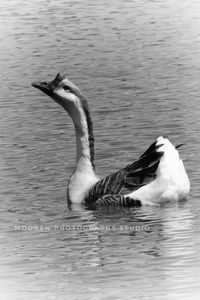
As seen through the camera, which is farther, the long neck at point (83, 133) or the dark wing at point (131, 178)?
the long neck at point (83, 133)

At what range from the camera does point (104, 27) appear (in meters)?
34.4

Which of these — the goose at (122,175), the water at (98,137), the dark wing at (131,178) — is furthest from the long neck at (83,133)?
the water at (98,137)

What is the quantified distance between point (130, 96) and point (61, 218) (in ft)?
31.0

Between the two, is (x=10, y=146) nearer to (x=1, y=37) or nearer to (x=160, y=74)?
(x=160, y=74)

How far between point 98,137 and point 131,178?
439 cm

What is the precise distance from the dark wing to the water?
1.38 feet

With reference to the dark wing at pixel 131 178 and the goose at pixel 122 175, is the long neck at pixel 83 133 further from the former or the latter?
the dark wing at pixel 131 178

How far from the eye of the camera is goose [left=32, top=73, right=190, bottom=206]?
16078 millimetres

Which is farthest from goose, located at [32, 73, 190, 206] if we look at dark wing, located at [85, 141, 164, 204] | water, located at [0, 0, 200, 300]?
water, located at [0, 0, 200, 300]

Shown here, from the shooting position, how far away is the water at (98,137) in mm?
12359

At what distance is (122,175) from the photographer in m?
16.5

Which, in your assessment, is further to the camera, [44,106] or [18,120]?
[44,106]

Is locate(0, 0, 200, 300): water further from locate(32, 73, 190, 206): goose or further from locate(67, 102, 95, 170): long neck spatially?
locate(67, 102, 95, 170): long neck

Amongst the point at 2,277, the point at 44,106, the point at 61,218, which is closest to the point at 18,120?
the point at 44,106
